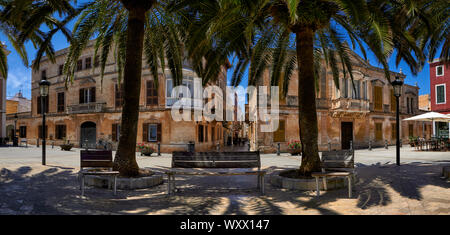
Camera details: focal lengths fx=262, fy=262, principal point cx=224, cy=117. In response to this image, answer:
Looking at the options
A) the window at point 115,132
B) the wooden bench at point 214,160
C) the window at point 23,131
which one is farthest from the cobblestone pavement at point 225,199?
the window at point 23,131

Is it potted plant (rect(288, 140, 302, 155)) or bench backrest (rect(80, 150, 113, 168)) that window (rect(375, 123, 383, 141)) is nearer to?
potted plant (rect(288, 140, 302, 155))

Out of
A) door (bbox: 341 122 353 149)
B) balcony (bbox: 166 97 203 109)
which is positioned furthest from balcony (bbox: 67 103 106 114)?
door (bbox: 341 122 353 149)

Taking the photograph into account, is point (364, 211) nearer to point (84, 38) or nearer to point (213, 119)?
point (84, 38)

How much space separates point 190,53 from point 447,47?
31.8ft

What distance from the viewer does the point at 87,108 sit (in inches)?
958

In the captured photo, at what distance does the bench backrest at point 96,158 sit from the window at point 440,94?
33132mm

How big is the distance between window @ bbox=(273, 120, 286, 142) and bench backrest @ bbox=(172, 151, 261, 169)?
45.7 feet

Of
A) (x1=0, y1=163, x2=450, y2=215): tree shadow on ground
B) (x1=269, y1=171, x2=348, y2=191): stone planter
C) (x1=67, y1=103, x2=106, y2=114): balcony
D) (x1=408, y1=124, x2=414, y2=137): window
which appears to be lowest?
(x1=0, y1=163, x2=450, y2=215): tree shadow on ground

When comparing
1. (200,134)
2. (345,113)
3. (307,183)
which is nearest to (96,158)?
(307,183)

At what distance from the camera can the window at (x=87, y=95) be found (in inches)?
962

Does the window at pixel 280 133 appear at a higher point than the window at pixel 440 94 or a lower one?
lower

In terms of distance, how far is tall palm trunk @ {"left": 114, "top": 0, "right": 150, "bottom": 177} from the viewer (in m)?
6.85

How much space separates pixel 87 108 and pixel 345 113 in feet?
76.1

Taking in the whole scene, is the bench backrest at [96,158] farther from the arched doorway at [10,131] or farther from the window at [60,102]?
the arched doorway at [10,131]
